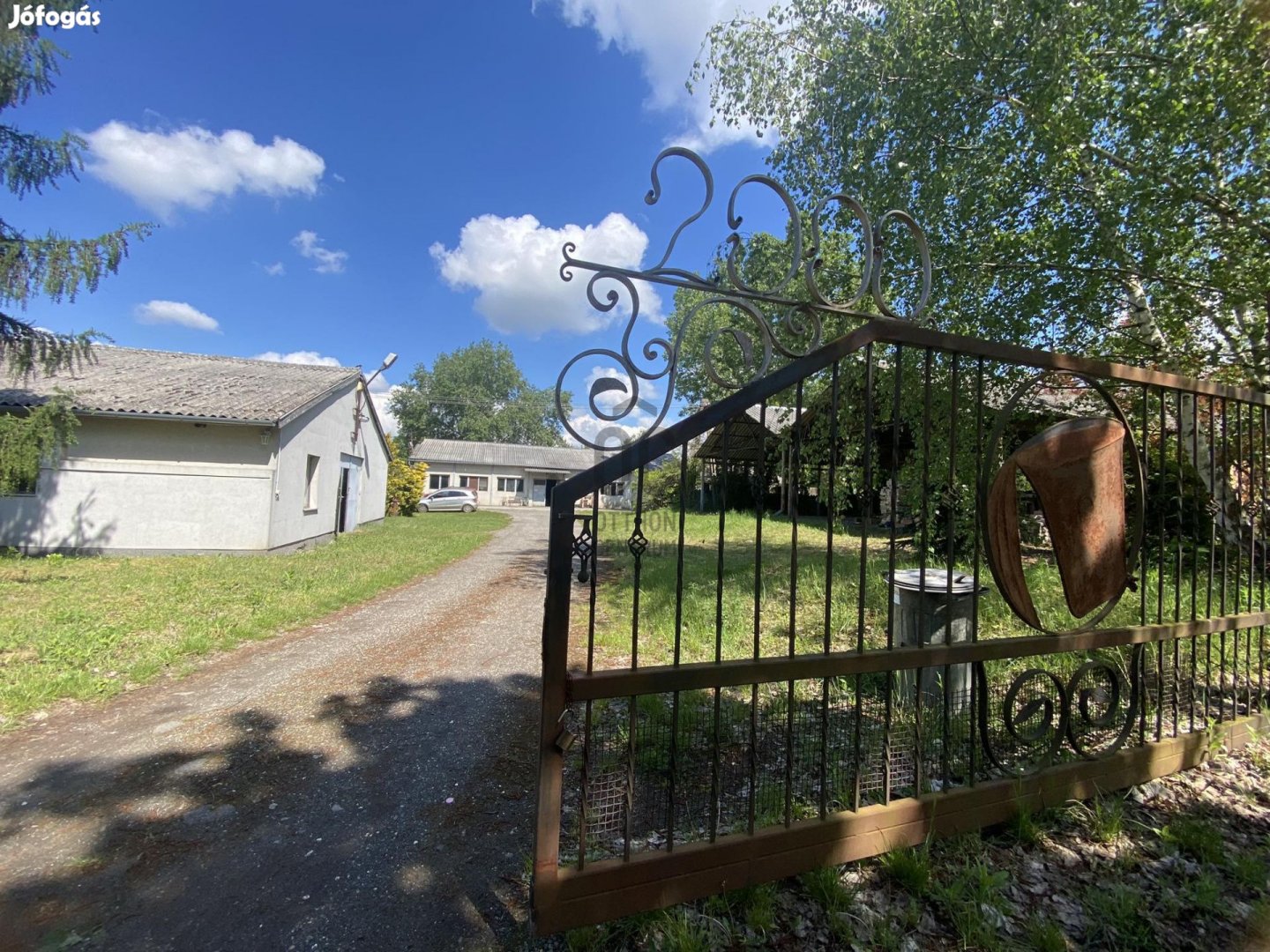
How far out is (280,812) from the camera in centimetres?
239

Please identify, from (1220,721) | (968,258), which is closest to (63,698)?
(1220,721)

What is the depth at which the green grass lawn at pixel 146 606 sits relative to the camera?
12.7 feet

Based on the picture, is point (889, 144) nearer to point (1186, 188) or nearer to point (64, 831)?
point (1186, 188)

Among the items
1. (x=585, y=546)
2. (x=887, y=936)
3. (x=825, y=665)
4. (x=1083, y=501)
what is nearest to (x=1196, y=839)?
(x=1083, y=501)

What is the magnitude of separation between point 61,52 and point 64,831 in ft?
31.9

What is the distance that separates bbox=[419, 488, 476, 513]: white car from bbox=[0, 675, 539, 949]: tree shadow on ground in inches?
928

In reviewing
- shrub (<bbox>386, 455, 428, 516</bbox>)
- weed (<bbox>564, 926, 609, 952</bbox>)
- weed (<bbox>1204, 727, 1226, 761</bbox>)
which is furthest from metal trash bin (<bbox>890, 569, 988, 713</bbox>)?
shrub (<bbox>386, 455, 428, 516</bbox>)

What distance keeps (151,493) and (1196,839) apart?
12.9m

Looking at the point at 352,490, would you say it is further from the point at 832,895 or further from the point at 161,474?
the point at 832,895

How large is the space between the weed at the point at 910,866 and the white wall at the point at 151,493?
34.5 feet

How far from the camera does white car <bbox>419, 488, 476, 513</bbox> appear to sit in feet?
84.7

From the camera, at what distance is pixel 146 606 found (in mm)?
5531

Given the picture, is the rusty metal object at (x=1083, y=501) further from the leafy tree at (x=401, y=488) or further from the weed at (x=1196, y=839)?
the leafy tree at (x=401, y=488)

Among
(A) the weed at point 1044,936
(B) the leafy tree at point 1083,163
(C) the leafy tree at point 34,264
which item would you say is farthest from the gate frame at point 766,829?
(C) the leafy tree at point 34,264
